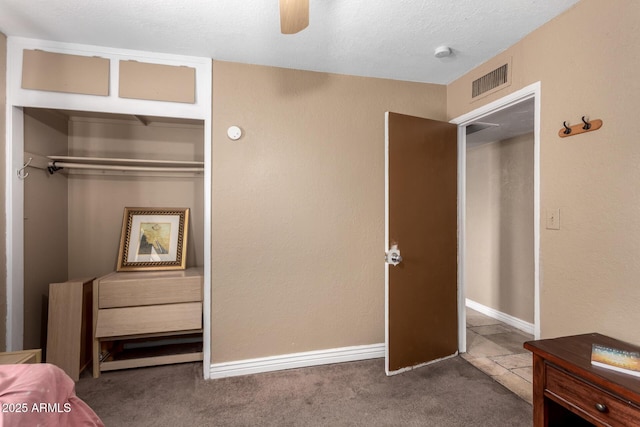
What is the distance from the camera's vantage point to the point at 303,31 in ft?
6.77

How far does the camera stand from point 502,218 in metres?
3.92

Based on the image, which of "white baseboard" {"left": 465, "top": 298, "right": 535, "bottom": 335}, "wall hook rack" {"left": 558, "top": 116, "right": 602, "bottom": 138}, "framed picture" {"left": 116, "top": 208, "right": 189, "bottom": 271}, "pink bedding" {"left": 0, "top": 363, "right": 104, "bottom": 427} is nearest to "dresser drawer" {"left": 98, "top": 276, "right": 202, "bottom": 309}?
"framed picture" {"left": 116, "top": 208, "right": 189, "bottom": 271}

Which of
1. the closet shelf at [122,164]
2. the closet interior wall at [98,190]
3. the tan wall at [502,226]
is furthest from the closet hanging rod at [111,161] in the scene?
the tan wall at [502,226]

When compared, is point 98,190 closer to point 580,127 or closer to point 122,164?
point 122,164

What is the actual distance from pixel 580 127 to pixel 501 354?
2094mm

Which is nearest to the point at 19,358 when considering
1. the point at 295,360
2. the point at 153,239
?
the point at 153,239

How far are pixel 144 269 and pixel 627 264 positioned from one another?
128 inches

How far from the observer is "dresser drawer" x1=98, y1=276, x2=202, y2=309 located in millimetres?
2414

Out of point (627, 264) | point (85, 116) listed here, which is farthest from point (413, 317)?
point (85, 116)

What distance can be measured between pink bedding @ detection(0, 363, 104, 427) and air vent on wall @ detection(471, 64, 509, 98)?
3000mm

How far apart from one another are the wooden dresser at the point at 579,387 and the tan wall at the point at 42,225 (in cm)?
323

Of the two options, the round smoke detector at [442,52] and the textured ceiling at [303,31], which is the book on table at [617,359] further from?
the round smoke detector at [442,52]

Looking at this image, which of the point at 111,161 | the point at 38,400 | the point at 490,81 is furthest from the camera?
the point at 111,161

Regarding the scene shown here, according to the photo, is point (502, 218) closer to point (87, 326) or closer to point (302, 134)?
point (302, 134)
